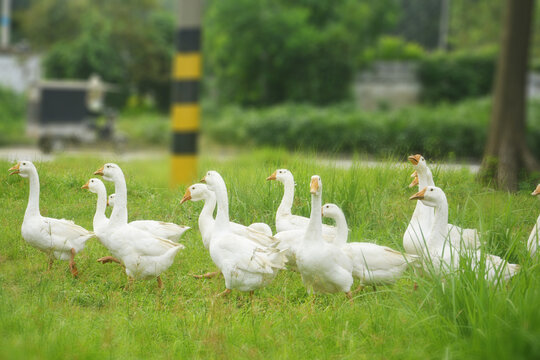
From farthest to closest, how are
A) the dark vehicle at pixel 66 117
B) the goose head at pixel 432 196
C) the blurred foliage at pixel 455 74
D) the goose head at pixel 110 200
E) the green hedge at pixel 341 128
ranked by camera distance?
the blurred foliage at pixel 455 74
the dark vehicle at pixel 66 117
the green hedge at pixel 341 128
the goose head at pixel 110 200
the goose head at pixel 432 196

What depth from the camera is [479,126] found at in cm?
1423

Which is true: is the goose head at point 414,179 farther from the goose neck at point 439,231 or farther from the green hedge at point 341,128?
the green hedge at point 341,128

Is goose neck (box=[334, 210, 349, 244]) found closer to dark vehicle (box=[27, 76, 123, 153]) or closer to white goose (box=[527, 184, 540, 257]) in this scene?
Answer: white goose (box=[527, 184, 540, 257])

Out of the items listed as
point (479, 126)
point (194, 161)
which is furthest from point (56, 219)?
point (479, 126)

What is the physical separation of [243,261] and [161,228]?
579 mm

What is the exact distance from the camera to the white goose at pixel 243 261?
142 inches

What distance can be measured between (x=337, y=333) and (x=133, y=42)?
22.6 m

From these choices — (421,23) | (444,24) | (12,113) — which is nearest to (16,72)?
(12,113)

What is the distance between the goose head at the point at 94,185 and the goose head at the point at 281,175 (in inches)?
42.7

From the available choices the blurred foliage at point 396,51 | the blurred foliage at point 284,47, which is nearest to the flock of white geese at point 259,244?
the blurred foliage at point 284,47

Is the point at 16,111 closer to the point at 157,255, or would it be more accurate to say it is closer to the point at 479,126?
the point at 479,126

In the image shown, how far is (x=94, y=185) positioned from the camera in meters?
3.76

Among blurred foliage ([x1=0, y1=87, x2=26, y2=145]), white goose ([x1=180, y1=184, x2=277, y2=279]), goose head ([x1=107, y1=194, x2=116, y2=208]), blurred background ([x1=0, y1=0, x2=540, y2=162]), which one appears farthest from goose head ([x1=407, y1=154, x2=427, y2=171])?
blurred foliage ([x1=0, y1=87, x2=26, y2=145])

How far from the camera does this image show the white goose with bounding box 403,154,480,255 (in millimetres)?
3770
